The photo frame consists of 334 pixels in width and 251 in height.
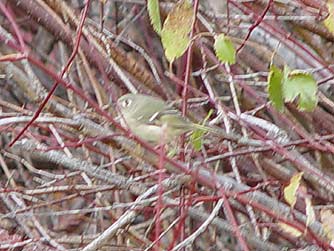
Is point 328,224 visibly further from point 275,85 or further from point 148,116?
point 148,116

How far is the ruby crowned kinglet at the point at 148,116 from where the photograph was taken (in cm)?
227

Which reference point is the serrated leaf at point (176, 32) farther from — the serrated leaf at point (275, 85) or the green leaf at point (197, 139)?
the green leaf at point (197, 139)

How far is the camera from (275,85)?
1.81 meters

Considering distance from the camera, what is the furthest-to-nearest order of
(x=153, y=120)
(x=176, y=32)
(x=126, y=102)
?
(x=126, y=102)
(x=153, y=120)
(x=176, y=32)

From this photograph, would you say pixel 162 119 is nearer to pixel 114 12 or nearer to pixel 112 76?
pixel 112 76

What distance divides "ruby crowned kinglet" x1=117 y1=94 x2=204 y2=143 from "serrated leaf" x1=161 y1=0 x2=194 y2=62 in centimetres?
45

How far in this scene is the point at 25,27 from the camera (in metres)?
4.16

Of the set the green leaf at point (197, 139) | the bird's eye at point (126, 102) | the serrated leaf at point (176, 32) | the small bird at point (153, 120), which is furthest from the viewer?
the bird's eye at point (126, 102)

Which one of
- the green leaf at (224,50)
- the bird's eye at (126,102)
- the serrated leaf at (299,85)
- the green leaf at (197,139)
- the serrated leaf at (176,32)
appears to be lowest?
the bird's eye at (126,102)

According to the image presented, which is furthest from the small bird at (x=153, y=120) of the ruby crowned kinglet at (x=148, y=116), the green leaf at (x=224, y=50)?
the green leaf at (x=224, y=50)

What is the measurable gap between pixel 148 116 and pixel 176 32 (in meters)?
0.63

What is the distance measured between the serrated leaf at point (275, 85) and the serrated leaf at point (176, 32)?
170 mm

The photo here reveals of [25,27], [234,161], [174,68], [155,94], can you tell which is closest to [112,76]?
[155,94]

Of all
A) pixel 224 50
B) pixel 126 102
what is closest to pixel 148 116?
pixel 126 102
